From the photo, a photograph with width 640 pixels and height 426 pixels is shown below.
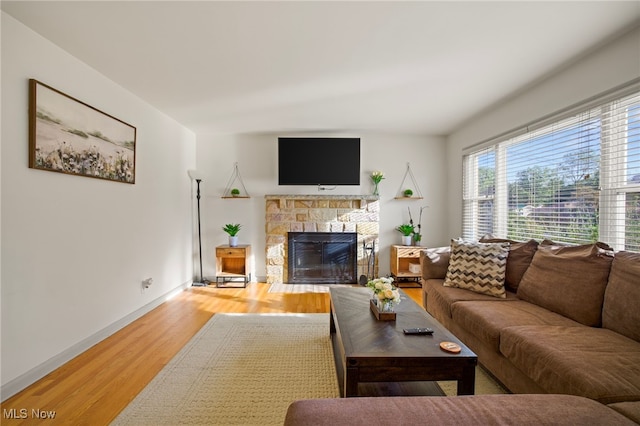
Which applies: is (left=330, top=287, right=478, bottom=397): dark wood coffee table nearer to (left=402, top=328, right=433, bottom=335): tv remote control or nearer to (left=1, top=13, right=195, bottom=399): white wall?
(left=402, top=328, right=433, bottom=335): tv remote control

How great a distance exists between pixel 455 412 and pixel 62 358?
2.67 metres

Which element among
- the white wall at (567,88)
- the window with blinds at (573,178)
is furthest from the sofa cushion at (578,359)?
the white wall at (567,88)

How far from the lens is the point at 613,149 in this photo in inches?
81.0

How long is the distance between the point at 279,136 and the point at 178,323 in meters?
2.98

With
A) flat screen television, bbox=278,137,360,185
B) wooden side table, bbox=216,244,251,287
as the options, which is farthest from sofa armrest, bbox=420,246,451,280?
wooden side table, bbox=216,244,251,287

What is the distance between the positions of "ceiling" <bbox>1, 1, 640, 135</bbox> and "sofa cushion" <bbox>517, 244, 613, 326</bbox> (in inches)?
59.8

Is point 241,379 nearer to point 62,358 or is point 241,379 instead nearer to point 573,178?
point 62,358

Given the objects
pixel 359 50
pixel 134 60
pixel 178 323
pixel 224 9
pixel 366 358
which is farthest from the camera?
pixel 178 323

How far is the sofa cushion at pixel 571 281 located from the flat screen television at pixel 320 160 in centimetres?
257

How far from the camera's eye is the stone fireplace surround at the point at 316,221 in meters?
4.45

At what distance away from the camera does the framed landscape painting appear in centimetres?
191

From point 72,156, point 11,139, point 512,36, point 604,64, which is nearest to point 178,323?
point 72,156

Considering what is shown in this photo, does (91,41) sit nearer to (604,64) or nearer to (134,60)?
(134,60)

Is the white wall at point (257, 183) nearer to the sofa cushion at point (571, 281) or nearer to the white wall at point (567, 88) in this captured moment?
the white wall at point (567, 88)
